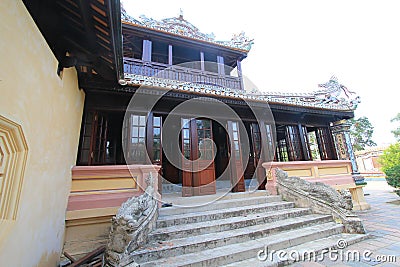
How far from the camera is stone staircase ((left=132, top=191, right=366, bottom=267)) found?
6.65 ft

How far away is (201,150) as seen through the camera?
448 cm

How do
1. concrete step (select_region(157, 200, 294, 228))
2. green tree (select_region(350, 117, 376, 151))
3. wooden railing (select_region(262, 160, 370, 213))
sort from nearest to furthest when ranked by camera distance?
concrete step (select_region(157, 200, 294, 228)), wooden railing (select_region(262, 160, 370, 213)), green tree (select_region(350, 117, 376, 151))

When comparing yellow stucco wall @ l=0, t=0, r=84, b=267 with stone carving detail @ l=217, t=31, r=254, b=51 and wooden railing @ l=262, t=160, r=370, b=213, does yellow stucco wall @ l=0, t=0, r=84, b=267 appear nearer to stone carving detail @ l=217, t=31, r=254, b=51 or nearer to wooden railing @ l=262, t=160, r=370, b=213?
wooden railing @ l=262, t=160, r=370, b=213

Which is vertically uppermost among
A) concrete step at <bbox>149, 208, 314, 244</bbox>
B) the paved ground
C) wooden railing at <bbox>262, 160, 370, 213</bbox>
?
wooden railing at <bbox>262, 160, 370, 213</bbox>

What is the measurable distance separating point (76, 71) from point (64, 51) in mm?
768

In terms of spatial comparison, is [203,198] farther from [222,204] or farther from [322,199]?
[322,199]

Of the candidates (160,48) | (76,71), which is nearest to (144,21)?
(160,48)

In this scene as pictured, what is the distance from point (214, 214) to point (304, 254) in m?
1.26

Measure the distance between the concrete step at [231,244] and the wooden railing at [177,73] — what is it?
15.0 feet

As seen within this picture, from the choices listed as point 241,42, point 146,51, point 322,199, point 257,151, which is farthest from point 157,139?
point 241,42

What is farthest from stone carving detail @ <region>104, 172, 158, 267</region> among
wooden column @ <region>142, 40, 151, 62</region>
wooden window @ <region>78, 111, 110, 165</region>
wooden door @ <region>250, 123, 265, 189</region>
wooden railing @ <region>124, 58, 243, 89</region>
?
wooden column @ <region>142, 40, 151, 62</region>

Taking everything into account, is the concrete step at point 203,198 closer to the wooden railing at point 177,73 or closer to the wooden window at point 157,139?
the wooden window at point 157,139

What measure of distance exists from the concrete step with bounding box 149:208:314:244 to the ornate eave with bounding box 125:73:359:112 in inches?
104

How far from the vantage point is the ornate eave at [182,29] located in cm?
560
